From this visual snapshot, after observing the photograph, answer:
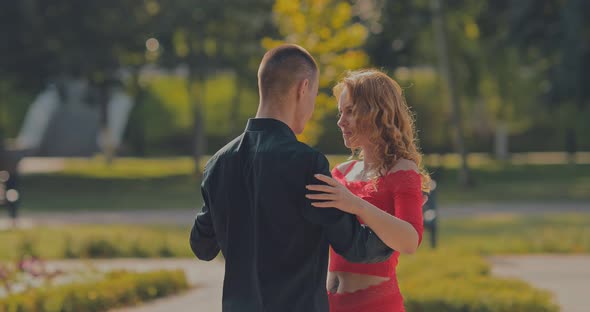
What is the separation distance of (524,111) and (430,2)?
850cm

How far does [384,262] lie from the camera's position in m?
3.37

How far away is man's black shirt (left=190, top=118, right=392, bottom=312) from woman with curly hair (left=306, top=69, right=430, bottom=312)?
26cm

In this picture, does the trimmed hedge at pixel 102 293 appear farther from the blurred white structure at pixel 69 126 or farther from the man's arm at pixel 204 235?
the blurred white structure at pixel 69 126

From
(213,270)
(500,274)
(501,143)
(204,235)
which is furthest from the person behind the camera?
(501,143)

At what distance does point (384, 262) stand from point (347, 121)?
0.49 meters

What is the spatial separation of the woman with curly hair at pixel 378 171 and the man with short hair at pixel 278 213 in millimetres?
259

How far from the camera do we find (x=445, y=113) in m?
35.5

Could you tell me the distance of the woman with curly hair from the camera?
10.7 ft

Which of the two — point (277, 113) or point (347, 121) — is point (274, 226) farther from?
point (347, 121)

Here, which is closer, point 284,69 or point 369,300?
point 284,69

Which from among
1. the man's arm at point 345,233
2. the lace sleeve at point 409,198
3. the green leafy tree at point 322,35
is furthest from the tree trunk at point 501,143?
the man's arm at point 345,233

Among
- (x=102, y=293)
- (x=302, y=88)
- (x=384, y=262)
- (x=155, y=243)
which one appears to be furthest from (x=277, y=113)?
(x=155, y=243)

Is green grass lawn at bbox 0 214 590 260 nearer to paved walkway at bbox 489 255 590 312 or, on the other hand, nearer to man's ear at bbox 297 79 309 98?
paved walkway at bbox 489 255 590 312

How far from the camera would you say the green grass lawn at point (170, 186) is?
24.2 meters
